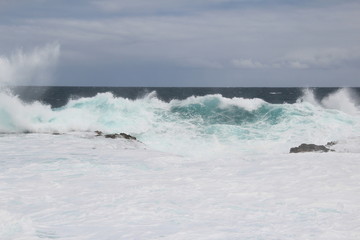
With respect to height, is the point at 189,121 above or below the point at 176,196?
above

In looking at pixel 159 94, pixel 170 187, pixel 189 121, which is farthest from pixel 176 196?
pixel 159 94

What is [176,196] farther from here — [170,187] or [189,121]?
[189,121]

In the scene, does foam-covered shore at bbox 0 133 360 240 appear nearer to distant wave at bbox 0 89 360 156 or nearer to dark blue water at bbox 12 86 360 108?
distant wave at bbox 0 89 360 156

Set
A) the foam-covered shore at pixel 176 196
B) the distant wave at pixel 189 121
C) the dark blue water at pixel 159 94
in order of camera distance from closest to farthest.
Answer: the foam-covered shore at pixel 176 196
the distant wave at pixel 189 121
the dark blue water at pixel 159 94

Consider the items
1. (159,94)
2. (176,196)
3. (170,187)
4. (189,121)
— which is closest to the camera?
(176,196)

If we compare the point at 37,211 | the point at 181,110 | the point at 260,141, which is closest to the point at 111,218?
the point at 37,211

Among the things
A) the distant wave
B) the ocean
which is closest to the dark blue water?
the distant wave

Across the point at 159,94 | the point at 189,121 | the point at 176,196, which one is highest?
the point at 159,94

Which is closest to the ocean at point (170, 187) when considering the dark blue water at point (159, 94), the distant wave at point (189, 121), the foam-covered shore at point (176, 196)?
the foam-covered shore at point (176, 196)

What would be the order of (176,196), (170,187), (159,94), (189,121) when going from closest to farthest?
(176,196) < (170,187) < (189,121) < (159,94)

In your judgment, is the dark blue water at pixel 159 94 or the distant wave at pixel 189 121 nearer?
the distant wave at pixel 189 121

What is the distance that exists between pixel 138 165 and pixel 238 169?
235 centimetres

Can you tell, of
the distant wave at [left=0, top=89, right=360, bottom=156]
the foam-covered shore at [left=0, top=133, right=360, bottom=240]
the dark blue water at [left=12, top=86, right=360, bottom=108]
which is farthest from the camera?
the dark blue water at [left=12, top=86, right=360, bottom=108]

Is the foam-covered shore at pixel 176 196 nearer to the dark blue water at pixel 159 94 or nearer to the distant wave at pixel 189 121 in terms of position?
the distant wave at pixel 189 121
